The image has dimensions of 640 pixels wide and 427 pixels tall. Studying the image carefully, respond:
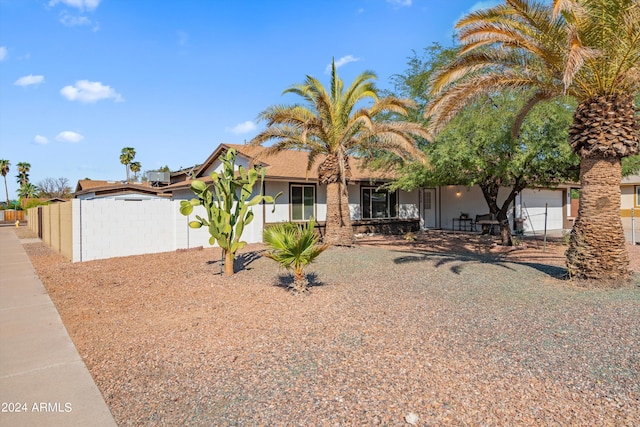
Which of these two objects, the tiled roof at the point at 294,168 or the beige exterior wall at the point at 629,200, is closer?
the tiled roof at the point at 294,168

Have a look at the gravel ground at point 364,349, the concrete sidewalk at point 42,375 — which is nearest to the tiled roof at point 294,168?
the gravel ground at point 364,349

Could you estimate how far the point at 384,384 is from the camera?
4.09 meters

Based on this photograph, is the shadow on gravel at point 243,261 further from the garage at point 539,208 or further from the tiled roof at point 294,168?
the garage at point 539,208

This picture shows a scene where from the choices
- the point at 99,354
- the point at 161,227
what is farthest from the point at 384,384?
the point at 161,227

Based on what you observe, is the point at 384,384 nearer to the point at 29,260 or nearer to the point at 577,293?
the point at 577,293

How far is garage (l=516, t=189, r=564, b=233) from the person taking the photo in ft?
76.6

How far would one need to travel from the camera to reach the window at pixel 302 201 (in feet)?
63.5

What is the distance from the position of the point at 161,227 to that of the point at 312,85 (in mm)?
7394

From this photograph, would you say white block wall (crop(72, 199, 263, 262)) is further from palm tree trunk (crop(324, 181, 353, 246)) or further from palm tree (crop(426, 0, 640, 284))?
palm tree (crop(426, 0, 640, 284))

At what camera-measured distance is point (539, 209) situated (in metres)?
24.6

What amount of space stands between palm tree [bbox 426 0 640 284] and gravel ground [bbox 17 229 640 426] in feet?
2.65

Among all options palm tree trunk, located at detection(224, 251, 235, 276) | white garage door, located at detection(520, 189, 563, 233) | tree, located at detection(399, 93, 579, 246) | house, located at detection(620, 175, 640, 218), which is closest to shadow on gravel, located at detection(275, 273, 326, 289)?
palm tree trunk, located at detection(224, 251, 235, 276)

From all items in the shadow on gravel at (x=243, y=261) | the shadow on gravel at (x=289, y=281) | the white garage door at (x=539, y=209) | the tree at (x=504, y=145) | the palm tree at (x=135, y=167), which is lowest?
the shadow on gravel at (x=289, y=281)

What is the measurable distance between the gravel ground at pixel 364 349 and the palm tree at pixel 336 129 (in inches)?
215
